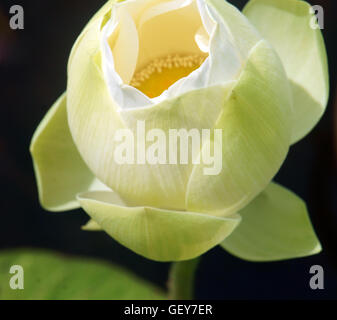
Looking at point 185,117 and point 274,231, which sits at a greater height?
point 185,117

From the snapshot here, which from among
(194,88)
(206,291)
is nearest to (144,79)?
(194,88)

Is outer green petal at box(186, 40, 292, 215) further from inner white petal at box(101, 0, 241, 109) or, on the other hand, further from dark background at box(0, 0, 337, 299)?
dark background at box(0, 0, 337, 299)

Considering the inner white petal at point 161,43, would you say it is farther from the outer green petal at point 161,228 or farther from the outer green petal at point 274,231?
the outer green petal at point 274,231

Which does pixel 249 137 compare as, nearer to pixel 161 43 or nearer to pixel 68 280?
pixel 161 43

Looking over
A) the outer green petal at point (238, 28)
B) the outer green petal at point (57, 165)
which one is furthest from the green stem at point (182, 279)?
the outer green petal at point (238, 28)

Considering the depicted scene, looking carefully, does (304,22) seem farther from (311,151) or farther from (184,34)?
(311,151)

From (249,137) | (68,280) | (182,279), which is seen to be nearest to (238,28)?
(249,137)

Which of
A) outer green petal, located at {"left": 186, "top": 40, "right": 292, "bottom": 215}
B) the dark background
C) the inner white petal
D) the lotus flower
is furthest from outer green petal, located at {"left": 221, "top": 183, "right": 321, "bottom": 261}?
the dark background
